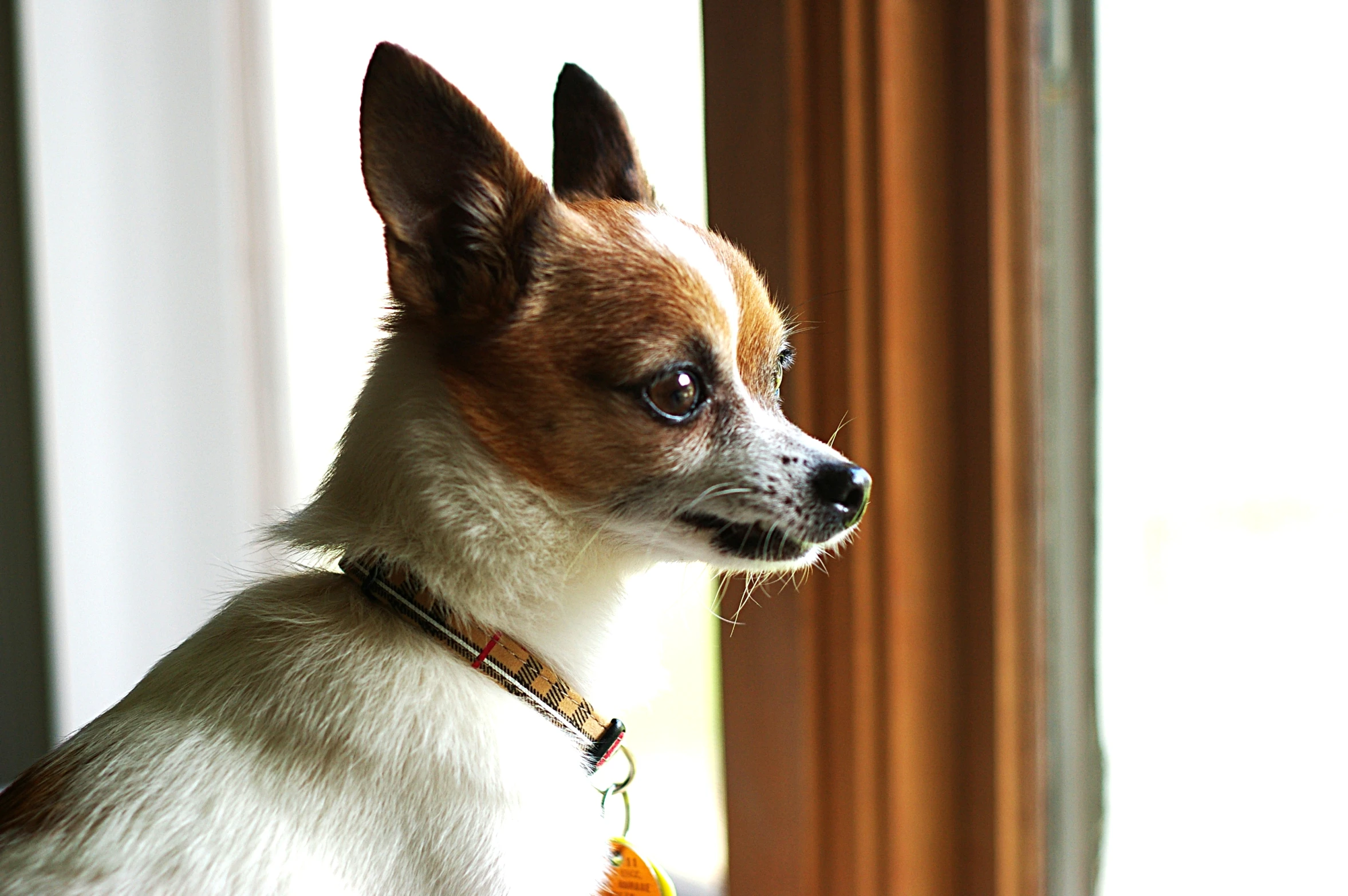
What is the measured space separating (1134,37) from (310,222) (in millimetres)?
1462

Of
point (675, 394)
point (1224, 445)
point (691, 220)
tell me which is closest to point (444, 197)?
point (675, 394)

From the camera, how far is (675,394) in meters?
0.71

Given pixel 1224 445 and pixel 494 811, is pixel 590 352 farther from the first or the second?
pixel 1224 445

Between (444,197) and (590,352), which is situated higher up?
(444,197)

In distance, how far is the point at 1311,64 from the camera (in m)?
0.75

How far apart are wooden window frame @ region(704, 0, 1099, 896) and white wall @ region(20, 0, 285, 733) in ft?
3.65

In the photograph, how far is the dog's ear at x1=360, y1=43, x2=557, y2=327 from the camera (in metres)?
0.68

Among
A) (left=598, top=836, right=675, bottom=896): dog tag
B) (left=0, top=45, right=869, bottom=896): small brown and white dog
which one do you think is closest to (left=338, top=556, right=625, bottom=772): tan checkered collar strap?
(left=0, top=45, right=869, bottom=896): small brown and white dog

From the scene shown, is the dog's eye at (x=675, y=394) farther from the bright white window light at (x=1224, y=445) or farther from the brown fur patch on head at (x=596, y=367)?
the bright white window light at (x=1224, y=445)

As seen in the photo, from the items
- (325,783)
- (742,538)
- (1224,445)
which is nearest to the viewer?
(325,783)

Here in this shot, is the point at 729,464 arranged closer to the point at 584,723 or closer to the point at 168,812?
the point at 584,723

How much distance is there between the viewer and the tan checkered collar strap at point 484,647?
702mm

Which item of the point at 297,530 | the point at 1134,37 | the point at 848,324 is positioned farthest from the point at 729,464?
the point at 1134,37

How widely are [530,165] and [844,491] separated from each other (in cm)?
51
